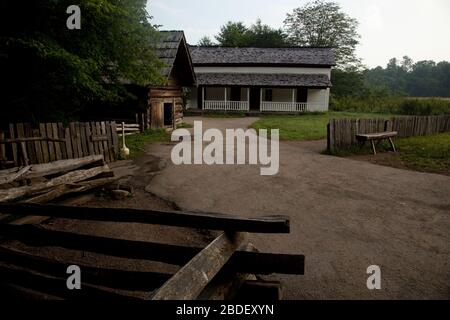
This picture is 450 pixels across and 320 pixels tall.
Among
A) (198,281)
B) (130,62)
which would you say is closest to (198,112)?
(130,62)

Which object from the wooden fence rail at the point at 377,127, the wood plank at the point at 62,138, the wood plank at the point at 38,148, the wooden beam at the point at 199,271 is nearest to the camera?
the wooden beam at the point at 199,271

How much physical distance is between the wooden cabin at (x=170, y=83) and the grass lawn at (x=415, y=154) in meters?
9.36

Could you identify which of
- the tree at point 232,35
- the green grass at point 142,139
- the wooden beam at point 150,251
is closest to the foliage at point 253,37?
the tree at point 232,35

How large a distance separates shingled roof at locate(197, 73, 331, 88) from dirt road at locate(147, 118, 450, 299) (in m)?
23.5

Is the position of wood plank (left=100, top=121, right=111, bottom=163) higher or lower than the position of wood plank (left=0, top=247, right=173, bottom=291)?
higher

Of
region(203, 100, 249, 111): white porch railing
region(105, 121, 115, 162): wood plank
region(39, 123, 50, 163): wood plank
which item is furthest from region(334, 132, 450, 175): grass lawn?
region(203, 100, 249, 111): white porch railing

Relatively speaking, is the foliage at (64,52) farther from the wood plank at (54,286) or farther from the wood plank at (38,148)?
the wood plank at (54,286)

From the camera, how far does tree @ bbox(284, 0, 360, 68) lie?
53844 millimetres

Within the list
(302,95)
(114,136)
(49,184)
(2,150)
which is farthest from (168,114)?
(302,95)

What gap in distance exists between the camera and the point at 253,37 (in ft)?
200

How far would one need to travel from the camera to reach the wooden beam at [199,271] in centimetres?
212

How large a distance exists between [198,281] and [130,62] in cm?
983

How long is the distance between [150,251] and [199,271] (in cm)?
102

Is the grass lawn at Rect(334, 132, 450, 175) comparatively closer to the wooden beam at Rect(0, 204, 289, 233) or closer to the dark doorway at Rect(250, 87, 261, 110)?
the wooden beam at Rect(0, 204, 289, 233)
